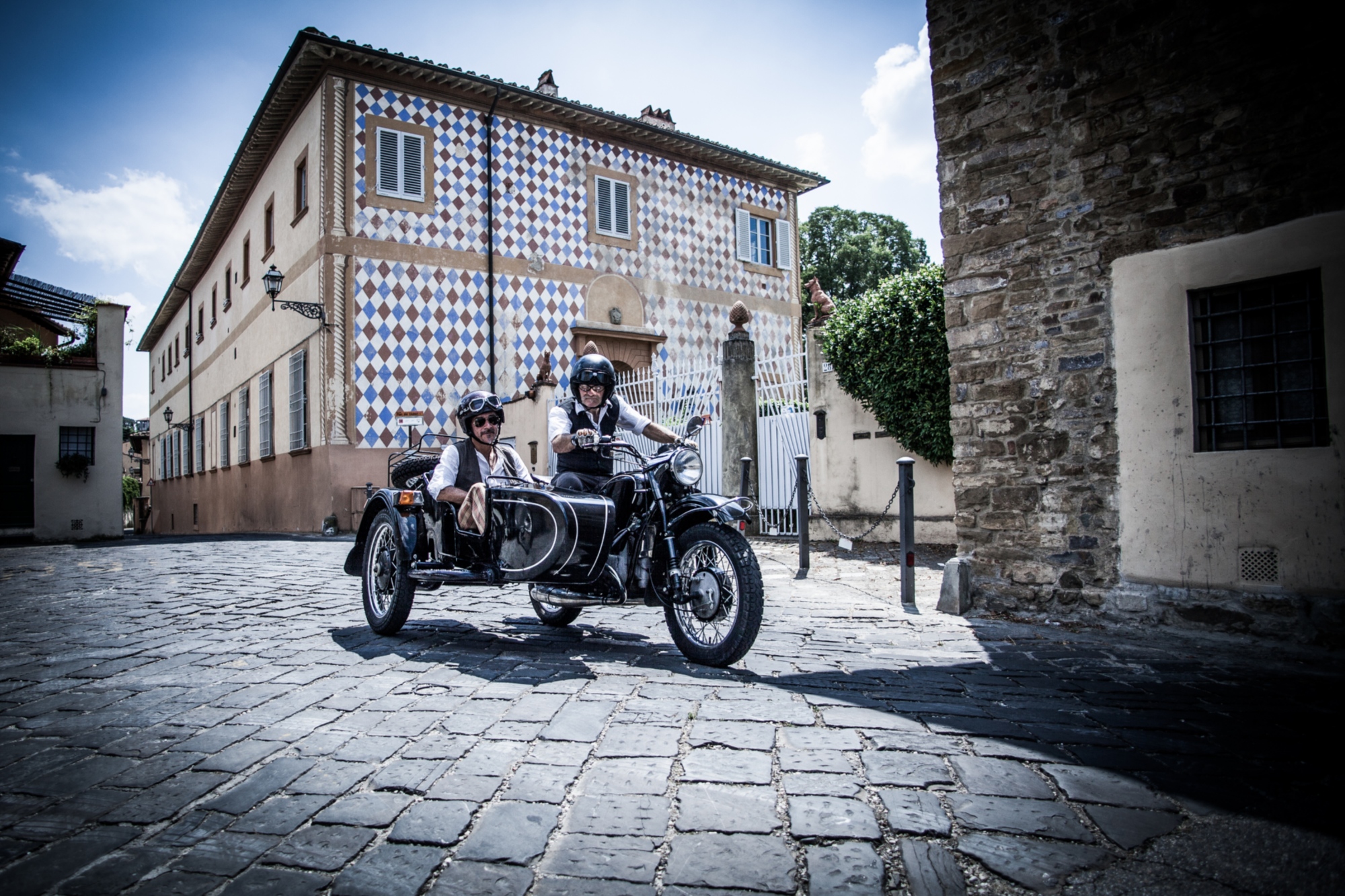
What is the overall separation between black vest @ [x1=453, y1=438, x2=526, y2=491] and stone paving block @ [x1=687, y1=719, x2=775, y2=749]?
240cm

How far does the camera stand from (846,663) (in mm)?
4156

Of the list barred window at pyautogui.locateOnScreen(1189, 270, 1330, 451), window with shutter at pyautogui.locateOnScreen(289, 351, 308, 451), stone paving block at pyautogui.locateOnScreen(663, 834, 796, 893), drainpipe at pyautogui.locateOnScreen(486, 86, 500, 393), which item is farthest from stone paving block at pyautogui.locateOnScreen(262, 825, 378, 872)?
window with shutter at pyautogui.locateOnScreen(289, 351, 308, 451)

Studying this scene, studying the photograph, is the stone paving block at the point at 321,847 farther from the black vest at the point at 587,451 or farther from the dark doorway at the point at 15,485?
the dark doorway at the point at 15,485

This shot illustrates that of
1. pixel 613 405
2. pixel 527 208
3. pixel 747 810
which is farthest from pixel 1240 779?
pixel 527 208

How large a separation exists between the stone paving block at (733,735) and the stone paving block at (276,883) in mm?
1258

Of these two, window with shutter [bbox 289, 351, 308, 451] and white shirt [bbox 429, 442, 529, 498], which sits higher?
window with shutter [bbox 289, 351, 308, 451]

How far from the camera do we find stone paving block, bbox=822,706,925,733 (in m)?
3.03

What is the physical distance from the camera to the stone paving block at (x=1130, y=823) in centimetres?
213

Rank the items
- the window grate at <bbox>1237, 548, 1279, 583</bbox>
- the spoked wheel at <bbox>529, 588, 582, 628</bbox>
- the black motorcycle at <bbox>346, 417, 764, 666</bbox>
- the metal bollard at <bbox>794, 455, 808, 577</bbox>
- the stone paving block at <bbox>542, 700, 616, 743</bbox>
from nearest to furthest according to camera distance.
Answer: the stone paving block at <bbox>542, 700, 616, 743</bbox>, the black motorcycle at <bbox>346, 417, 764, 666</bbox>, the window grate at <bbox>1237, 548, 1279, 583</bbox>, the spoked wheel at <bbox>529, 588, 582, 628</bbox>, the metal bollard at <bbox>794, 455, 808, 577</bbox>

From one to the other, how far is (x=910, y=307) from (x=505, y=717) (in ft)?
23.9

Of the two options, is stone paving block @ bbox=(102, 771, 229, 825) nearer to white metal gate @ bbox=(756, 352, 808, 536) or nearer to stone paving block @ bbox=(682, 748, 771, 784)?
stone paving block @ bbox=(682, 748, 771, 784)

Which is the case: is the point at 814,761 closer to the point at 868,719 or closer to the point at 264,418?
the point at 868,719

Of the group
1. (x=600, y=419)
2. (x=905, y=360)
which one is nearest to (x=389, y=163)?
(x=905, y=360)

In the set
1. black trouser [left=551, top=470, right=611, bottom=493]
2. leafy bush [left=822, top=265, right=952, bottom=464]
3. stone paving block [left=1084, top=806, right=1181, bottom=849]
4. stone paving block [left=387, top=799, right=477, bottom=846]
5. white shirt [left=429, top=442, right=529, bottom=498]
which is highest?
leafy bush [left=822, top=265, right=952, bottom=464]
